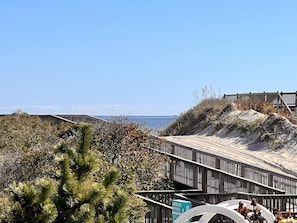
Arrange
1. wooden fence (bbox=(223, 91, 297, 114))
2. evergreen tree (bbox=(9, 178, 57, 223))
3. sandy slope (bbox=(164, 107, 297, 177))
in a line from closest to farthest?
evergreen tree (bbox=(9, 178, 57, 223)), sandy slope (bbox=(164, 107, 297, 177)), wooden fence (bbox=(223, 91, 297, 114))

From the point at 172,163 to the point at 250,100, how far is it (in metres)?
20.8

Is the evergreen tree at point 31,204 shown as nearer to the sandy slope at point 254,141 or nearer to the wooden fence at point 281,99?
the sandy slope at point 254,141

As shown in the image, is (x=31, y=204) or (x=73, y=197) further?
(x=73, y=197)

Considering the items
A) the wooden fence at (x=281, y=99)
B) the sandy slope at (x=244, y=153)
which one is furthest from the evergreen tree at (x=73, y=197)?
the wooden fence at (x=281, y=99)

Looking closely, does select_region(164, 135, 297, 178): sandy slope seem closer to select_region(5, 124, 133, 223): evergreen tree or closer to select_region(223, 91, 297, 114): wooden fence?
select_region(223, 91, 297, 114): wooden fence

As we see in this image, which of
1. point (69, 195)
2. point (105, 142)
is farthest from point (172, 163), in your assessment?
point (69, 195)

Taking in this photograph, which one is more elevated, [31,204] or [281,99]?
[281,99]

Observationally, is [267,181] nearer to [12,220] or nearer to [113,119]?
[113,119]

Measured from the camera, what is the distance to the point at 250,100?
134ft

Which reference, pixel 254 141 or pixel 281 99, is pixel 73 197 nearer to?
pixel 254 141

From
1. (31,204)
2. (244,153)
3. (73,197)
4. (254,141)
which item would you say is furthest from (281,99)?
(31,204)

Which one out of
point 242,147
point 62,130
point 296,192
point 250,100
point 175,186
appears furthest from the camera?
point 250,100

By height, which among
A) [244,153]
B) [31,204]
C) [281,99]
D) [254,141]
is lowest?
[244,153]

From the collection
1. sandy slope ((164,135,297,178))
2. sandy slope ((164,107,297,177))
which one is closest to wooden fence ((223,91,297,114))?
sandy slope ((164,107,297,177))
